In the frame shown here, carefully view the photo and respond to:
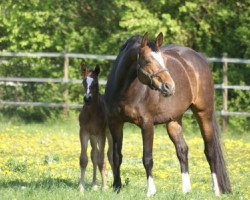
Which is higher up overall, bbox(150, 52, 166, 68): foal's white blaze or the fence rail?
bbox(150, 52, 166, 68): foal's white blaze

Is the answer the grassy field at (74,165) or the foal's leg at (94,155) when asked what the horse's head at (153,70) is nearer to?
the grassy field at (74,165)

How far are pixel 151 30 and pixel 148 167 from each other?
1242 centimetres

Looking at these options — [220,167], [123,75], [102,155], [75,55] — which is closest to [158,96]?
[123,75]

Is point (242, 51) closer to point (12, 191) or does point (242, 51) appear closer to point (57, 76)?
point (57, 76)

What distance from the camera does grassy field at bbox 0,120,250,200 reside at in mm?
9070

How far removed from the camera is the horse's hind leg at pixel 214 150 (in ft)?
35.1

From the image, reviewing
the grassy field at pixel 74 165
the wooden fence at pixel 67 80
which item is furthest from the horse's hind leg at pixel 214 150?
the wooden fence at pixel 67 80

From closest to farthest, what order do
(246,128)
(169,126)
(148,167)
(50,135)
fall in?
1. (148,167)
2. (169,126)
3. (50,135)
4. (246,128)

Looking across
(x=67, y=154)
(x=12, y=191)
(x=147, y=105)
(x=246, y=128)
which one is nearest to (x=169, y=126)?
(x=147, y=105)

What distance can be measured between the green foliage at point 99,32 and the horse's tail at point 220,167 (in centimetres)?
1036

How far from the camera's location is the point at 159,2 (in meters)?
22.0

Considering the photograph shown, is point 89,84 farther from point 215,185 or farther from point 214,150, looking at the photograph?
point 215,185

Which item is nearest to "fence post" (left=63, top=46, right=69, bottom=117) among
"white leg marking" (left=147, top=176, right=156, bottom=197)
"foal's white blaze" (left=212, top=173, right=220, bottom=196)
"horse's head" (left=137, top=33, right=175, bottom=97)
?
"foal's white blaze" (left=212, top=173, right=220, bottom=196)

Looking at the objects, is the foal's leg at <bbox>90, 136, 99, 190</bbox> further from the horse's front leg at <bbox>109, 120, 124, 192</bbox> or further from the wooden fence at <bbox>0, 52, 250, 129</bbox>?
→ the wooden fence at <bbox>0, 52, 250, 129</bbox>
